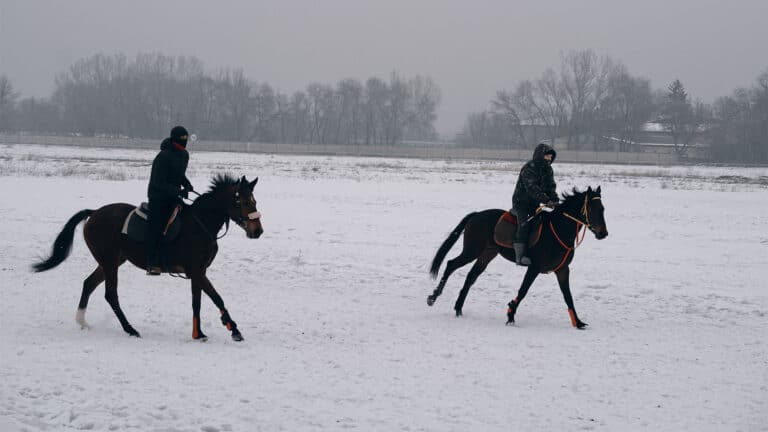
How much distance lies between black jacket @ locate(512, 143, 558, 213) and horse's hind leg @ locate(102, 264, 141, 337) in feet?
18.4

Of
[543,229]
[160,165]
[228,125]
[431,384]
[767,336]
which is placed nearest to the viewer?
[431,384]

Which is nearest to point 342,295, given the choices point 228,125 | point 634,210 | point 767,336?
point 767,336

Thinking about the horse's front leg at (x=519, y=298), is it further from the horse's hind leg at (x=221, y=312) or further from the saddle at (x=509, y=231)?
the horse's hind leg at (x=221, y=312)

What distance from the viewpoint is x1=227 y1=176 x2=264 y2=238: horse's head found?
8.23m

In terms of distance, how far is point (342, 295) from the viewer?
11.2 metres

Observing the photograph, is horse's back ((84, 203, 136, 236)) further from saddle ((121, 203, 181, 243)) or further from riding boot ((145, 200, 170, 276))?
riding boot ((145, 200, 170, 276))

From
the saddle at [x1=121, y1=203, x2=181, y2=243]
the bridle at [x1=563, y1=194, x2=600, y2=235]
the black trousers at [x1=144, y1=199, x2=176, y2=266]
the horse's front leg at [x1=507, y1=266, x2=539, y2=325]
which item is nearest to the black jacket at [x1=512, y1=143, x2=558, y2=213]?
the bridle at [x1=563, y1=194, x2=600, y2=235]

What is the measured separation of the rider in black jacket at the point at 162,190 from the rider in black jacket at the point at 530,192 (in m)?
4.76

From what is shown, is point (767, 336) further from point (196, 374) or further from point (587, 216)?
point (196, 374)

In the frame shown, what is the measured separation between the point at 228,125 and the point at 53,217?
101m

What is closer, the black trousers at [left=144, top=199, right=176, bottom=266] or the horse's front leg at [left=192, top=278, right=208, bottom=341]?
the horse's front leg at [left=192, top=278, right=208, bottom=341]

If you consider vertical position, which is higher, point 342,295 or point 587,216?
point 587,216

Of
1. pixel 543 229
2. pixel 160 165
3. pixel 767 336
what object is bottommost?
pixel 767 336

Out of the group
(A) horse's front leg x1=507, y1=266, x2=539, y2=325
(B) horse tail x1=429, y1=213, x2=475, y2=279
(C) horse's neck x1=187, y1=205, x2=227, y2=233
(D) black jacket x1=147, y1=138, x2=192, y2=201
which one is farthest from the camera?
(B) horse tail x1=429, y1=213, x2=475, y2=279
